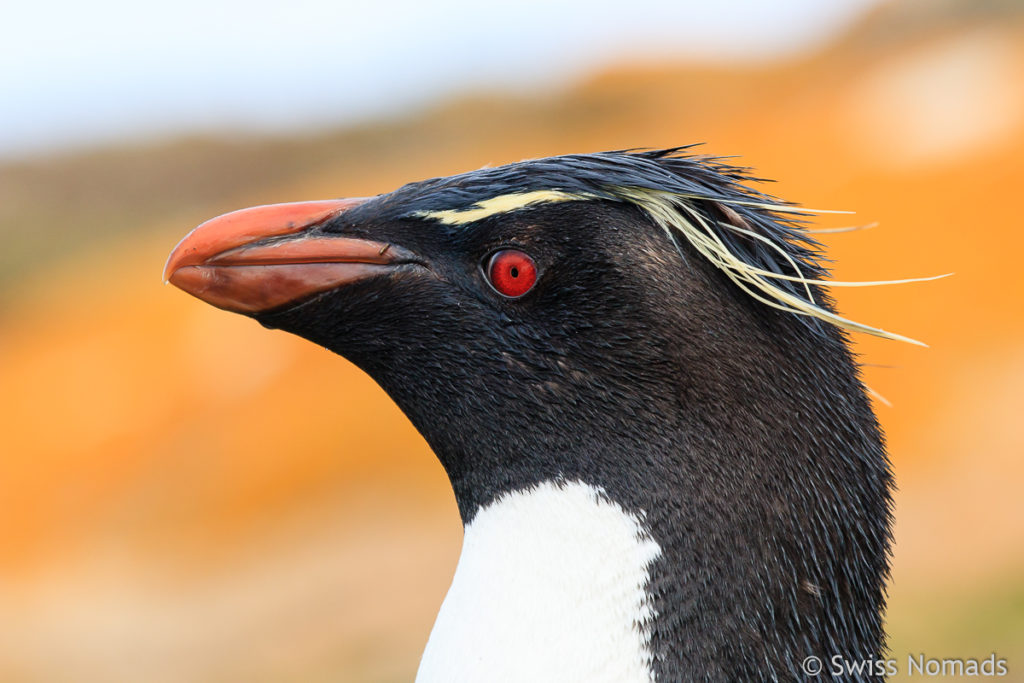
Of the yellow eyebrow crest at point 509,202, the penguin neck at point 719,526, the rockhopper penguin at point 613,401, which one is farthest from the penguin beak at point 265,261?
the penguin neck at point 719,526

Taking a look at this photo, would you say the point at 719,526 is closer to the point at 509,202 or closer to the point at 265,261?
the point at 509,202

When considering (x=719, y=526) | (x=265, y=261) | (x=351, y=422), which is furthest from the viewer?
(x=351, y=422)

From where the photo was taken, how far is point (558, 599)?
155 cm

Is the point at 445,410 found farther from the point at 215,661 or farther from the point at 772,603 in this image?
the point at 215,661

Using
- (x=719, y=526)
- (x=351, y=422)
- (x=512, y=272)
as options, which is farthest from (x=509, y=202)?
(x=351, y=422)

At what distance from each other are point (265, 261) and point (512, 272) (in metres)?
0.40

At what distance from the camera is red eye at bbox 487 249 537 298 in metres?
1.60

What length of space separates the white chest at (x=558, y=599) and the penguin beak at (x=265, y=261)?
1.49ft

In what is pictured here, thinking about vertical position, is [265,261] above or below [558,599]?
above

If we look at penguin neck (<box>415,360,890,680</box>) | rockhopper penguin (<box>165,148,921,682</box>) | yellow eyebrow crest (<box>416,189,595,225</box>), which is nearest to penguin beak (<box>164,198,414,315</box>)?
rockhopper penguin (<box>165,148,921,682</box>)

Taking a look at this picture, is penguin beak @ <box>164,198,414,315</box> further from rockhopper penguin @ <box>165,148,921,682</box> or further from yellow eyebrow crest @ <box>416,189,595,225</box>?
yellow eyebrow crest @ <box>416,189,595,225</box>

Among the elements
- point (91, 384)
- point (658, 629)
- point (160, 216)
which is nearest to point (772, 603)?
point (658, 629)

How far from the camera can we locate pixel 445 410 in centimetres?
168

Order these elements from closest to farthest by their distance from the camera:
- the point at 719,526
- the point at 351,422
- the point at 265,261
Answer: the point at 719,526, the point at 265,261, the point at 351,422
